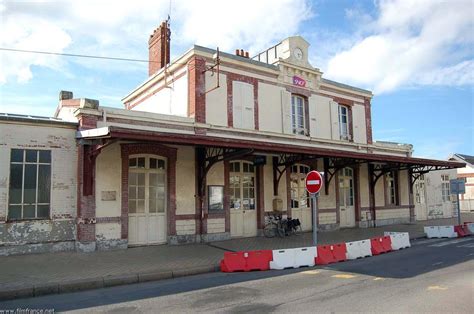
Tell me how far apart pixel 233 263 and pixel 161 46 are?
449 inches

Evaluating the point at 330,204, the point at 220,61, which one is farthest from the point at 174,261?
the point at 330,204

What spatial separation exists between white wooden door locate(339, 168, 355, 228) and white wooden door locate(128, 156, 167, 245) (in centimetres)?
915

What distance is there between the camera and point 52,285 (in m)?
7.51

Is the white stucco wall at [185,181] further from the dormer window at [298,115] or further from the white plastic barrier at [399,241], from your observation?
the white plastic barrier at [399,241]

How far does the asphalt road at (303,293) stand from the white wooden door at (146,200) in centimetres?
428

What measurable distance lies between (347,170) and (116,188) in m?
11.5

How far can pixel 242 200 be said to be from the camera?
1516 cm

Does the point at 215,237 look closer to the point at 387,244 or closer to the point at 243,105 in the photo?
the point at 243,105

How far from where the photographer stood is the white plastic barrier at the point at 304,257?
9775mm

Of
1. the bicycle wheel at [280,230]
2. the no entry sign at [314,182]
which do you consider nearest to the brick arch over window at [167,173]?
the bicycle wheel at [280,230]

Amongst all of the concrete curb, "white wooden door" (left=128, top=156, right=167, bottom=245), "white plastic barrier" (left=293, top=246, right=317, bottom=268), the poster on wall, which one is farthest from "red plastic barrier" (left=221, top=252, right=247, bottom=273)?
the poster on wall

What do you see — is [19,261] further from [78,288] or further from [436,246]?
[436,246]

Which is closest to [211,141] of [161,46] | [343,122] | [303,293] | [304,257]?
[304,257]

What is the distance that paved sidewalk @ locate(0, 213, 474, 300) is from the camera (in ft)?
25.0
